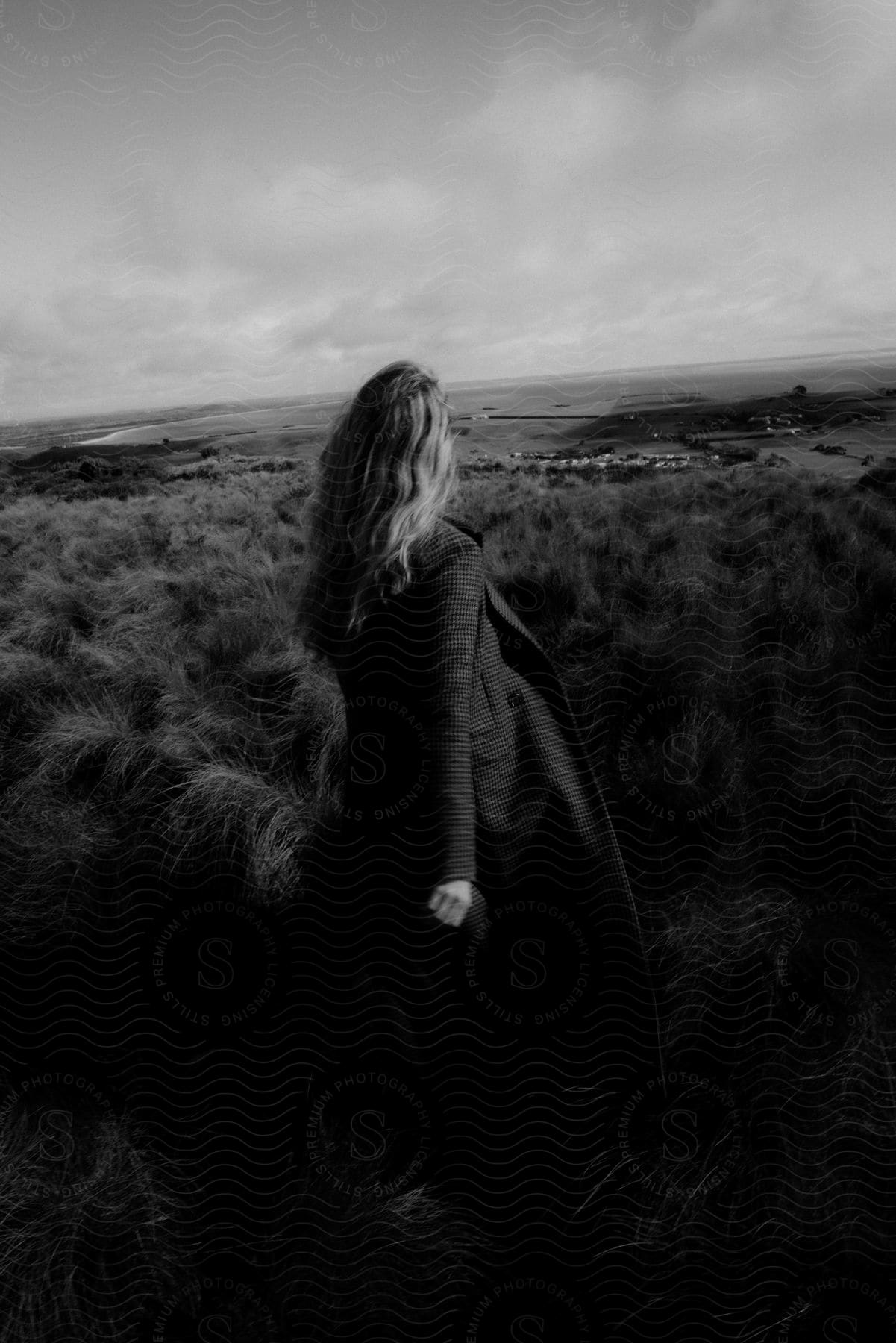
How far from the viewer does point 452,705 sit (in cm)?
141

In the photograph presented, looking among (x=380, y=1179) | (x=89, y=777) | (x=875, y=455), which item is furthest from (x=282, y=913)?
(x=875, y=455)

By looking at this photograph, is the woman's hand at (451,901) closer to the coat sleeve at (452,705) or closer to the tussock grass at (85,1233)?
the coat sleeve at (452,705)

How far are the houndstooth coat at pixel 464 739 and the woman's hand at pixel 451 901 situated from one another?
0.02 m

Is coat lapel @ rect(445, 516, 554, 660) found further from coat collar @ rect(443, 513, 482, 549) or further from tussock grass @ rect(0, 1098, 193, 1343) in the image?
tussock grass @ rect(0, 1098, 193, 1343)

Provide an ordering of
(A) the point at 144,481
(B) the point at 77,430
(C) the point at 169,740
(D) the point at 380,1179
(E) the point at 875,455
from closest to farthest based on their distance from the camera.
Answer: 1. (D) the point at 380,1179
2. (C) the point at 169,740
3. (E) the point at 875,455
4. (B) the point at 77,430
5. (A) the point at 144,481

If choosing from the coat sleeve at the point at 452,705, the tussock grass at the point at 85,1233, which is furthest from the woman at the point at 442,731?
the tussock grass at the point at 85,1233

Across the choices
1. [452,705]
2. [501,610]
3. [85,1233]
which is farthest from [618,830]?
[85,1233]

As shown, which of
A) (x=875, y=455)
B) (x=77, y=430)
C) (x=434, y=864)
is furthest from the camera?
(x=77, y=430)

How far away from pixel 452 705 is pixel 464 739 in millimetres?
80

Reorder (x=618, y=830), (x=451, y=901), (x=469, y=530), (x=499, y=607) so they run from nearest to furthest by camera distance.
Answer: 1. (x=451, y=901)
2. (x=469, y=530)
3. (x=499, y=607)
4. (x=618, y=830)

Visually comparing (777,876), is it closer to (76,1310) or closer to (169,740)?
(76,1310)

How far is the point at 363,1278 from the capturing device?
4.51 feet

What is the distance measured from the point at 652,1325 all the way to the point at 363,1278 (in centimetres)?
60

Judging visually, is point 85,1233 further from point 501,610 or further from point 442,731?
point 501,610
